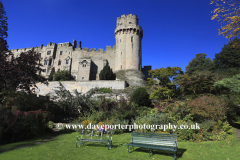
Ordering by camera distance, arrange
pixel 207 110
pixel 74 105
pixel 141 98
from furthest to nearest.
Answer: pixel 141 98
pixel 74 105
pixel 207 110

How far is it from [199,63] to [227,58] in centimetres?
606

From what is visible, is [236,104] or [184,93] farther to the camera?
[184,93]

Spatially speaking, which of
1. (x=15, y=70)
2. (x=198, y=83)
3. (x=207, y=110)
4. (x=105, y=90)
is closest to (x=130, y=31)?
(x=105, y=90)

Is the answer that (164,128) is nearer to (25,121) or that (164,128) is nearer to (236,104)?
(25,121)

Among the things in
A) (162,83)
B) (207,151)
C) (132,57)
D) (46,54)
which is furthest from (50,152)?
(46,54)

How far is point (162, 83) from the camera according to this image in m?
19.9

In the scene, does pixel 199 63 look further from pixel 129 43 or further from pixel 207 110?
pixel 207 110

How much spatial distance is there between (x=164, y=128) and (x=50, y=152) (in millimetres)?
6292

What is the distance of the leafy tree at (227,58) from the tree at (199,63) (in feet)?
9.52

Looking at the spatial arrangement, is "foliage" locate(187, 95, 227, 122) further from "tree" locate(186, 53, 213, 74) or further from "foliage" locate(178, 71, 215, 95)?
"tree" locate(186, 53, 213, 74)

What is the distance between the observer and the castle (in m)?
34.3

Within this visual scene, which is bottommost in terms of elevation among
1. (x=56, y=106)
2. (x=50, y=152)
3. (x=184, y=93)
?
(x=50, y=152)

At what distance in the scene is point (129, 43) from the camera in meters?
34.4

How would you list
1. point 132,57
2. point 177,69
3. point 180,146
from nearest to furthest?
point 180,146, point 177,69, point 132,57
